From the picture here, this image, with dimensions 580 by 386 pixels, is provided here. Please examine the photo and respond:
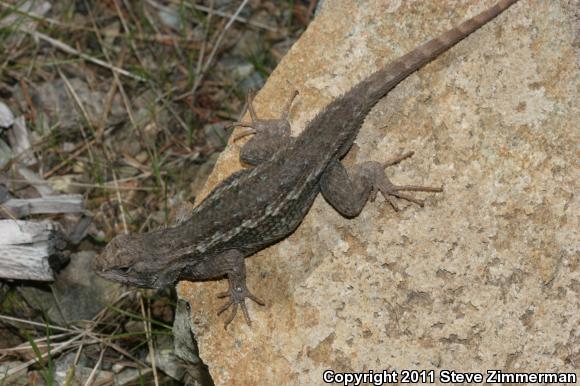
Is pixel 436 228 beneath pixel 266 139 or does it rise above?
beneath

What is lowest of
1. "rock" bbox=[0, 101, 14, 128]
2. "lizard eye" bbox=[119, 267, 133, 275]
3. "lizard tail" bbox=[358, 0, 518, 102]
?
"lizard eye" bbox=[119, 267, 133, 275]

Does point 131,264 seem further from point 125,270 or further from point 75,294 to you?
point 75,294

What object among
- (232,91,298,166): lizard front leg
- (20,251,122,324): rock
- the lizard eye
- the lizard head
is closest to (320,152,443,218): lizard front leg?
(232,91,298,166): lizard front leg

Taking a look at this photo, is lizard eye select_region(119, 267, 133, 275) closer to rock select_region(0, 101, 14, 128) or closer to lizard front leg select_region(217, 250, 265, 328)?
lizard front leg select_region(217, 250, 265, 328)

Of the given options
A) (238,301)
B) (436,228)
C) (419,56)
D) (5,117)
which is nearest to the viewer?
(436,228)

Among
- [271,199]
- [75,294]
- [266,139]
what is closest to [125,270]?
[271,199]

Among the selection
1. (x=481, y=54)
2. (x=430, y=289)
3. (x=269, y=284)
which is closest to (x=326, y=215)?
(x=269, y=284)
